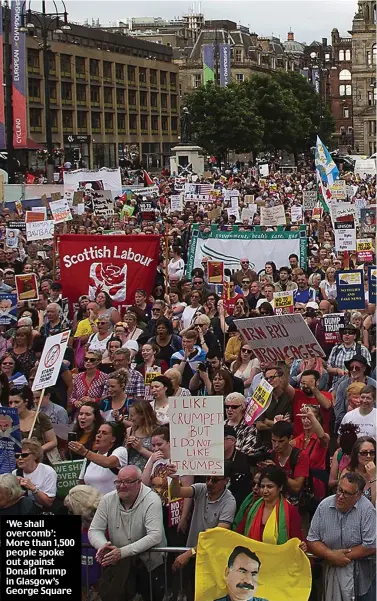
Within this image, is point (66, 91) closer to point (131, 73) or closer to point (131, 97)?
point (131, 97)

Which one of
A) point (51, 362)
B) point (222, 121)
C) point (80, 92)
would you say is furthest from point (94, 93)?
point (51, 362)

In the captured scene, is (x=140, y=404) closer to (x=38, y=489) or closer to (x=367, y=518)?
Result: (x=38, y=489)

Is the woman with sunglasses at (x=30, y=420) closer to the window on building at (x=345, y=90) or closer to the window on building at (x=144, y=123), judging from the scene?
the window on building at (x=144, y=123)

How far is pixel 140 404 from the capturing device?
340 inches

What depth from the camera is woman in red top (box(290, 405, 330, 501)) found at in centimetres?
820

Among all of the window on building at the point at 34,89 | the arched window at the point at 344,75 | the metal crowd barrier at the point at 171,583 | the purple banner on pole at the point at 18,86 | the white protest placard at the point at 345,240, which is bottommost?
the metal crowd barrier at the point at 171,583

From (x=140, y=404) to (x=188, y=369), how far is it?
2507mm

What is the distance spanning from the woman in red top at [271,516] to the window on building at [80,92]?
72263 millimetres

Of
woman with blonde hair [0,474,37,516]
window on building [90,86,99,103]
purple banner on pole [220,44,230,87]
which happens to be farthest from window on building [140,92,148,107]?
woman with blonde hair [0,474,37,516]

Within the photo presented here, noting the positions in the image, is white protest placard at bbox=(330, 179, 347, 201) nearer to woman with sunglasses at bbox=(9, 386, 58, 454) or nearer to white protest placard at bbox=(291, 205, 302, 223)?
white protest placard at bbox=(291, 205, 302, 223)

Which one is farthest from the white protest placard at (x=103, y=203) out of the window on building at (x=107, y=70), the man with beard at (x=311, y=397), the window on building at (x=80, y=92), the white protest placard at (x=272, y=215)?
the window on building at (x=107, y=70)

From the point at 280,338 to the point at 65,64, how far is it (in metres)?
69.0

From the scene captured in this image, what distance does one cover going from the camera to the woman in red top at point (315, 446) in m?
8.20

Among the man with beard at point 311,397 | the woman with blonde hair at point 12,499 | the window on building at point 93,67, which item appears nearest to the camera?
the woman with blonde hair at point 12,499
